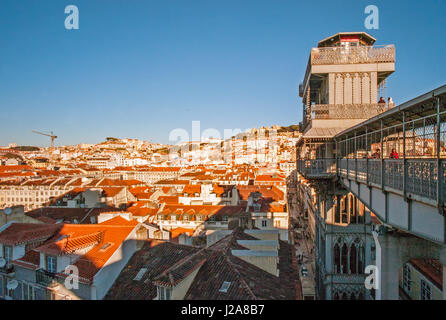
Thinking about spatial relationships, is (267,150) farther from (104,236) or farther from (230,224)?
(104,236)

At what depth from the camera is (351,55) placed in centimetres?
1625

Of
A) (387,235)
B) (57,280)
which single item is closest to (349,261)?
(387,235)

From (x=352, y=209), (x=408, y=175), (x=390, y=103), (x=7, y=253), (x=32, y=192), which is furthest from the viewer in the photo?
(x=32, y=192)

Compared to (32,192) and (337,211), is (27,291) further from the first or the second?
(32,192)

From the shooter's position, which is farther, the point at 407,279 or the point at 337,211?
the point at 337,211

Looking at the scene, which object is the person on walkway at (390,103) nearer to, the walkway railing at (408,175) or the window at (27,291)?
the walkway railing at (408,175)

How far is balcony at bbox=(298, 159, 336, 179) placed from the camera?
15.5m

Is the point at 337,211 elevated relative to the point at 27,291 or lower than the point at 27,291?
elevated

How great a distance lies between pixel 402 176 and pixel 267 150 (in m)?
178

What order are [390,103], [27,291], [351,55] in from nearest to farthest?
[27,291] < [390,103] < [351,55]

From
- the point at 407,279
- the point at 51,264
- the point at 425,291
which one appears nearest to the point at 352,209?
the point at 407,279

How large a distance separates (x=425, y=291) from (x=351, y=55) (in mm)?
12128

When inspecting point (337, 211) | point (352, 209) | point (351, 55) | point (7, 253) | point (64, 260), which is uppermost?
point (351, 55)

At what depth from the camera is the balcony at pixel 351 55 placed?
52.0 ft
